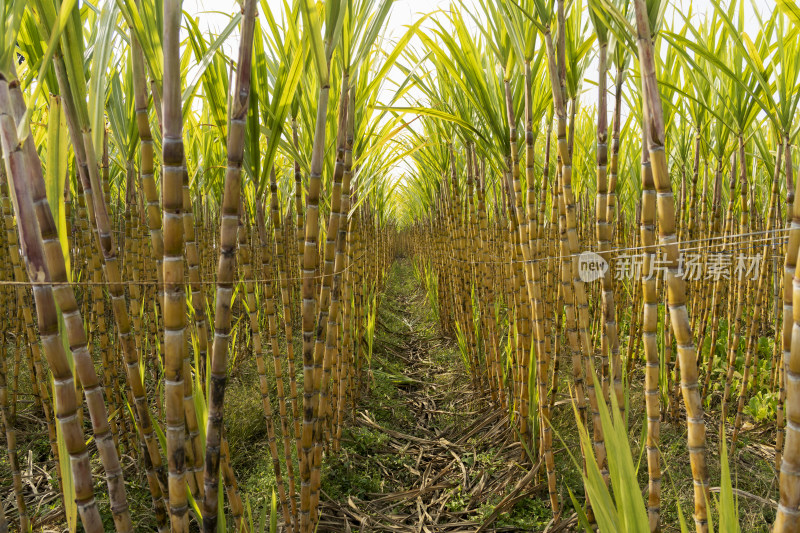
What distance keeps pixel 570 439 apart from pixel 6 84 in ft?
5.48

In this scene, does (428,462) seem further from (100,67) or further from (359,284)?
(100,67)

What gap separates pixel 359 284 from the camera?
195cm

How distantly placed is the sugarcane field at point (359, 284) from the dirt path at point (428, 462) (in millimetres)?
11

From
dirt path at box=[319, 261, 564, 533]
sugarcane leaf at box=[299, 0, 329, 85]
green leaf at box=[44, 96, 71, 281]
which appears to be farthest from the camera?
dirt path at box=[319, 261, 564, 533]

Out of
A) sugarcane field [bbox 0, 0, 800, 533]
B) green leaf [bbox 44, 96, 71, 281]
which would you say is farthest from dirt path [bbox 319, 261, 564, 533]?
green leaf [bbox 44, 96, 71, 281]

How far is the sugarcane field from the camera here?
501 mm

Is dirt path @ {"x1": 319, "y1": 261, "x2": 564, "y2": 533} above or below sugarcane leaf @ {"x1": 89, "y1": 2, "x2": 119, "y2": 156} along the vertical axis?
below

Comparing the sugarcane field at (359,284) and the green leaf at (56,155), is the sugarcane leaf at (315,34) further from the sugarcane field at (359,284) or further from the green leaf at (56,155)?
the green leaf at (56,155)

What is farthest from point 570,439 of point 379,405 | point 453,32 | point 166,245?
point 166,245

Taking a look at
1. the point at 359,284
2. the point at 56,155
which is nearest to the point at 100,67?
the point at 56,155

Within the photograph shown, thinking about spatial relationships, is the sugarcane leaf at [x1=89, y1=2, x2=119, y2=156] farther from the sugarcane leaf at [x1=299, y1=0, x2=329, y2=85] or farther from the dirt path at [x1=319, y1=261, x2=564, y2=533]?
the dirt path at [x1=319, y1=261, x2=564, y2=533]

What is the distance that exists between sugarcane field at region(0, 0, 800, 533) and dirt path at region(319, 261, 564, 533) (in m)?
0.01

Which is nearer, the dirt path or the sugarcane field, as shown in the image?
the sugarcane field

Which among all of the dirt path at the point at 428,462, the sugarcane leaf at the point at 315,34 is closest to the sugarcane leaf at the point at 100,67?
the sugarcane leaf at the point at 315,34
